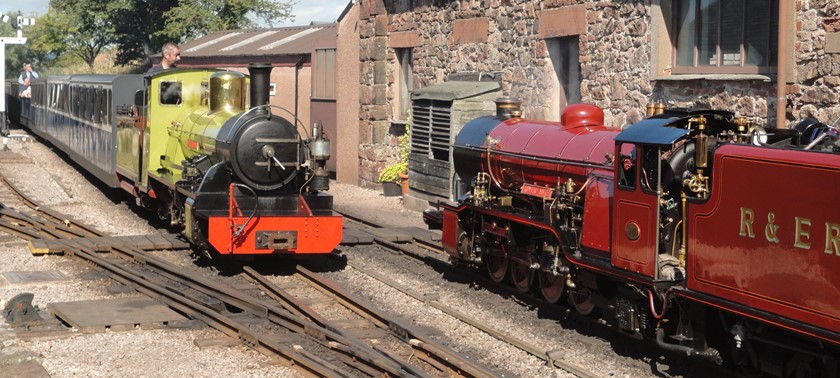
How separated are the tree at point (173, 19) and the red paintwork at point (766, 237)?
43.6 m

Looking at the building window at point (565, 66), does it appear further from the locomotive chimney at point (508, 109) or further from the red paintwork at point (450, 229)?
the red paintwork at point (450, 229)

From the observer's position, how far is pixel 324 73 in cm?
2547

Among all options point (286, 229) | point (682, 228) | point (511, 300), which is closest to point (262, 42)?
point (286, 229)

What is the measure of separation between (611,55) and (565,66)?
1.64 meters

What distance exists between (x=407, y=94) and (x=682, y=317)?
46.0 ft

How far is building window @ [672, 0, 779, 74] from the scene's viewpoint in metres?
12.6

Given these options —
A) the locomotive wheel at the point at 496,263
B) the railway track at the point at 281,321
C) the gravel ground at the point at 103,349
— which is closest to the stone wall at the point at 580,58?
the locomotive wheel at the point at 496,263

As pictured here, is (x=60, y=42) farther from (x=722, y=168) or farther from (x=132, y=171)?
(x=722, y=168)

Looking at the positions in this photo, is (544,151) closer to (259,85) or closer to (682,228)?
(682,228)

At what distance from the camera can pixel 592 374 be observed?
8477mm

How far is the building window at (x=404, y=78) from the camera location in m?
22.1

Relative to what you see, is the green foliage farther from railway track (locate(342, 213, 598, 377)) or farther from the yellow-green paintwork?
the yellow-green paintwork

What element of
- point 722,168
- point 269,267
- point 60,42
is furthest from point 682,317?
point 60,42

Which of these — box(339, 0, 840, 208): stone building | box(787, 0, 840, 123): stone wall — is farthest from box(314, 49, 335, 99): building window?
box(787, 0, 840, 123): stone wall
